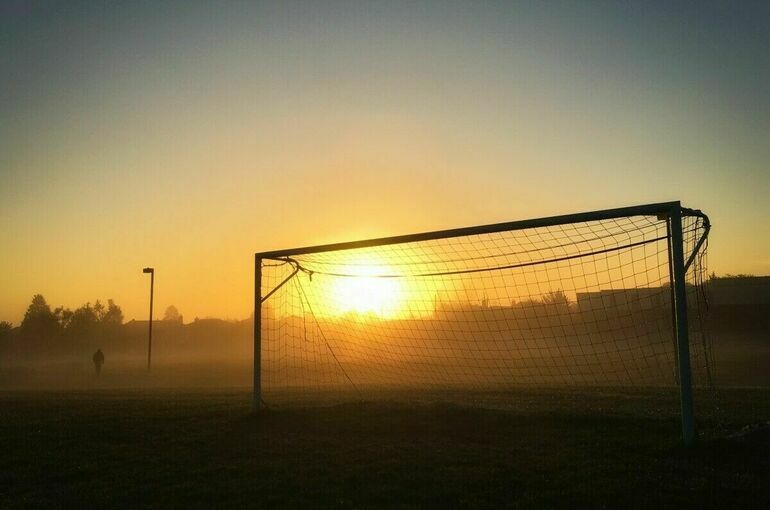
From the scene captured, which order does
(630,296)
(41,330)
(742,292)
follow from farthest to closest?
(41,330)
(742,292)
(630,296)

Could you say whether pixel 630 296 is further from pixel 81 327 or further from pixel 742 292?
pixel 81 327

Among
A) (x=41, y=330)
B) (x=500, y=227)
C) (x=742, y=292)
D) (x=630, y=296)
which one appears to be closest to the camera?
(x=500, y=227)

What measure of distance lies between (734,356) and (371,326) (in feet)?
105

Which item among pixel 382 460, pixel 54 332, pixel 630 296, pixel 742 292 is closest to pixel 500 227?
pixel 382 460

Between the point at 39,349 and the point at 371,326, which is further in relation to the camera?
the point at 39,349

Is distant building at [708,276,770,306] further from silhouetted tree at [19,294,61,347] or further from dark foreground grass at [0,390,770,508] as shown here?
silhouetted tree at [19,294,61,347]

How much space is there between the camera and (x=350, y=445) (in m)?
8.89

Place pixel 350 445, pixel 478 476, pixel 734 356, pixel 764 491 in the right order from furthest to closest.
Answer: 1. pixel 734 356
2. pixel 350 445
3. pixel 478 476
4. pixel 764 491

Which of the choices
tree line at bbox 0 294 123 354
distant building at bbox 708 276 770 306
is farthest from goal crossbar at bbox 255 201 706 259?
tree line at bbox 0 294 123 354

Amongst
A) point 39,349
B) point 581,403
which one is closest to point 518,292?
point 581,403

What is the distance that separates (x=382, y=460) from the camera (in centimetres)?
796

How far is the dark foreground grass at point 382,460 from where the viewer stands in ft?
21.2

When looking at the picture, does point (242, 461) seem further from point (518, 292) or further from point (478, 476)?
point (518, 292)

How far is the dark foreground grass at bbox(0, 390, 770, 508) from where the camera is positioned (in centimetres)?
647
